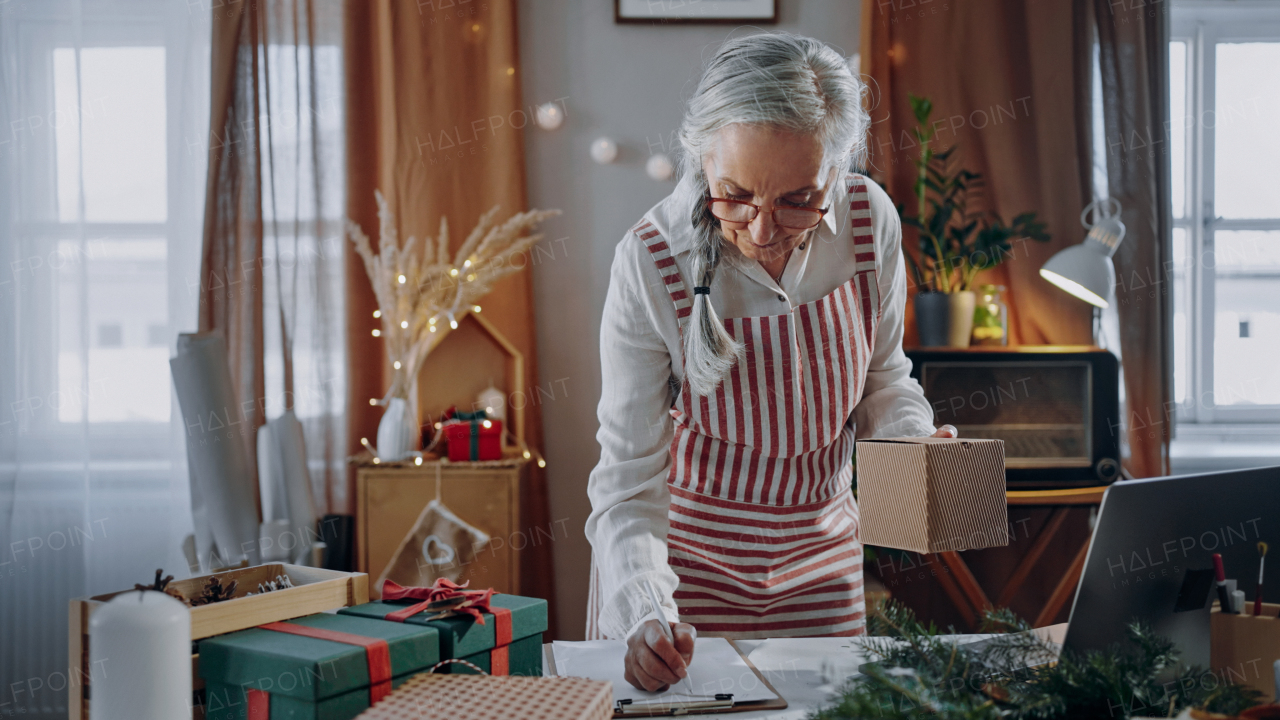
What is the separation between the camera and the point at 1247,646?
89cm

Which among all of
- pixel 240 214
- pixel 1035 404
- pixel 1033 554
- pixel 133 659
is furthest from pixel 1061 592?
pixel 240 214

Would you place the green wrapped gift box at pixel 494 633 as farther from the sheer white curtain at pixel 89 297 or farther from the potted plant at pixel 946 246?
the sheer white curtain at pixel 89 297

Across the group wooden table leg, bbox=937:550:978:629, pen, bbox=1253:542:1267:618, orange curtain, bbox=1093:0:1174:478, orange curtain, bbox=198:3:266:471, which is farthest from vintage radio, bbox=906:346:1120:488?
orange curtain, bbox=198:3:266:471

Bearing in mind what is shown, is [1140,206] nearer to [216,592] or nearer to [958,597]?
[958,597]

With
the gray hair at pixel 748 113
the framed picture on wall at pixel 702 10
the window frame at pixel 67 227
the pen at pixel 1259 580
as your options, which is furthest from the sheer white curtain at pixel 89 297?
the pen at pixel 1259 580

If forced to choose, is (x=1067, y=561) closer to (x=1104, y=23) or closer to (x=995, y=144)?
(x=995, y=144)

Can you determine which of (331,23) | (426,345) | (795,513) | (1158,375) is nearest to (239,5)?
(331,23)

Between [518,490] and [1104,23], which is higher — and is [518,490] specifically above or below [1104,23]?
below

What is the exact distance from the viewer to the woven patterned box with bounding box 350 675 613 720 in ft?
2.34

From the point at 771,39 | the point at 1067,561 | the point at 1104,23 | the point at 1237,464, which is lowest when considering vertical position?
the point at 1067,561

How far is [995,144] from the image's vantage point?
2717 millimetres

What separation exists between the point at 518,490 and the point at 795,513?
1.08 m

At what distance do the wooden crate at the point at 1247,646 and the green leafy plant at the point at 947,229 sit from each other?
5.49 feet

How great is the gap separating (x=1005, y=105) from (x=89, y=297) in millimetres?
2903
